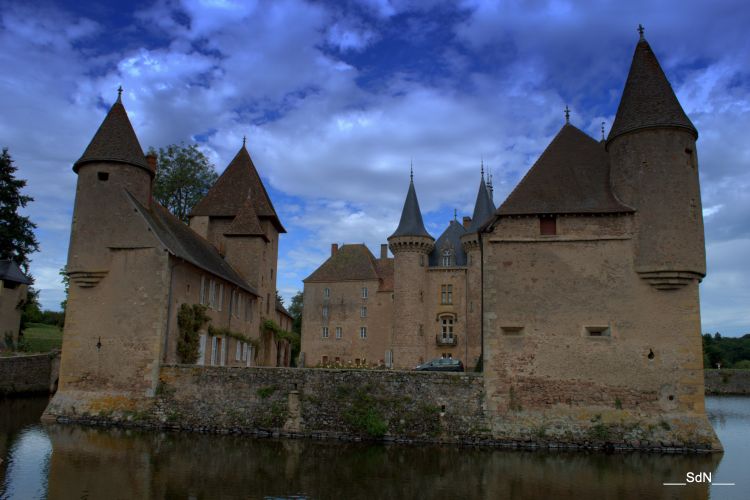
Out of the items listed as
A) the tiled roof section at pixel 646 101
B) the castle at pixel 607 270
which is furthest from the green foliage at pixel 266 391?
the tiled roof section at pixel 646 101

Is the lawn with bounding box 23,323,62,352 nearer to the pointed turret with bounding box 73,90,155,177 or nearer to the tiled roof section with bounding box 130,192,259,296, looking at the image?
the tiled roof section with bounding box 130,192,259,296

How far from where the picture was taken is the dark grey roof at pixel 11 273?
32.2 metres

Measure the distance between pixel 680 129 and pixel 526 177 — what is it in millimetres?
4725

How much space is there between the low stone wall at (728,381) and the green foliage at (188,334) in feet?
139

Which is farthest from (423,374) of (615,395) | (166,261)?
(166,261)

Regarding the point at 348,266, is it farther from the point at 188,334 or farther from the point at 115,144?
the point at 115,144

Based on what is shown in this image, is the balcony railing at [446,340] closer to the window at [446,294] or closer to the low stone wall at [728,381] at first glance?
the window at [446,294]

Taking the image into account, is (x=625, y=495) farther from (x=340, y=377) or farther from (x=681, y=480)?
(x=340, y=377)

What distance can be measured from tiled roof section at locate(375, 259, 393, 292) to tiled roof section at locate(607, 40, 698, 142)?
29.6 m

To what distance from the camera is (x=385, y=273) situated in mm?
48125

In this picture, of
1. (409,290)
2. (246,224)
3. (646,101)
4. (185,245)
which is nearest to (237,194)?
(246,224)

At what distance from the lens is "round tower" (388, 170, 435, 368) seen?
41719mm

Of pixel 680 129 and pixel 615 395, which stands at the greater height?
pixel 680 129

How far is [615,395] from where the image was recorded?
16.9 m
